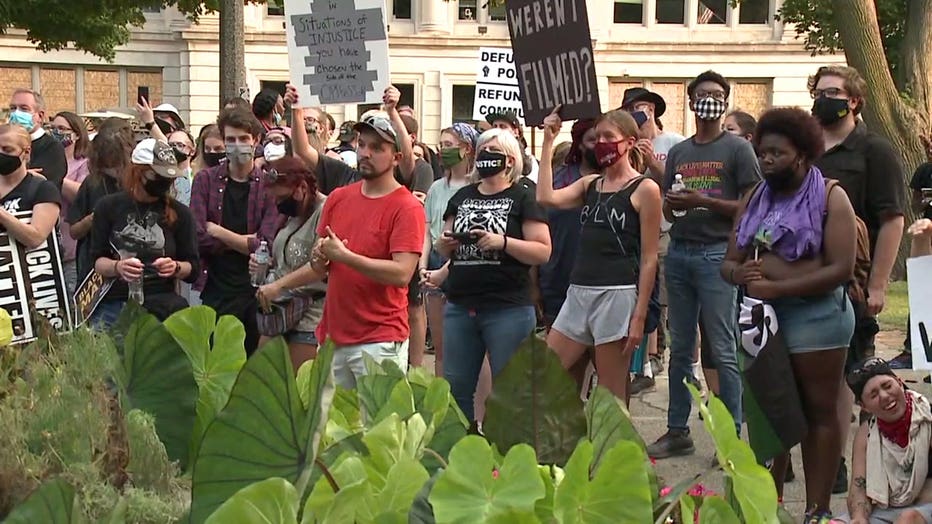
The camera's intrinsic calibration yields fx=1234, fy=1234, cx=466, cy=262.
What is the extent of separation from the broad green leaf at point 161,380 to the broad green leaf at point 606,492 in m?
0.53

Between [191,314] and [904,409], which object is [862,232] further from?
[191,314]

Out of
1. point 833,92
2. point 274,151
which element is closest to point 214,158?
point 274,151

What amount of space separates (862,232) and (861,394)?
0.71 m

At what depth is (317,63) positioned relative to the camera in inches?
302

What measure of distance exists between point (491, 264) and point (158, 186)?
1622 millimetres

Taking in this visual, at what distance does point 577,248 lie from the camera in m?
6.22

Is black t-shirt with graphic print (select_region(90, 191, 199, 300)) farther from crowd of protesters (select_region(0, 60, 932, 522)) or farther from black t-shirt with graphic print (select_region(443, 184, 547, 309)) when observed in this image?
black t-shirt with graphic print (select_region(443, 184, 547, 309))

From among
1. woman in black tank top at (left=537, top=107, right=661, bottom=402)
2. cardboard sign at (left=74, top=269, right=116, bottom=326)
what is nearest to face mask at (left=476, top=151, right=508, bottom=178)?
woman in black tank top at (left=537, top=107, right=661, bottom=402)

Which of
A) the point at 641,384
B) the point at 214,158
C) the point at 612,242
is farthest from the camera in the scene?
the point at 641,384

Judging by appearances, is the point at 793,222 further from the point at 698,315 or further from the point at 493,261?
the point at 698,315

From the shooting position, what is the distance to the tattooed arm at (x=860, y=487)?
4.92 m

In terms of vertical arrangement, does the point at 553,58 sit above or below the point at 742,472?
above

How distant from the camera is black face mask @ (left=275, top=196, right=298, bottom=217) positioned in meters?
5.71

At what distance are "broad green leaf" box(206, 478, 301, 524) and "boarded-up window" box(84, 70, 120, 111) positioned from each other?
38.2 metres
